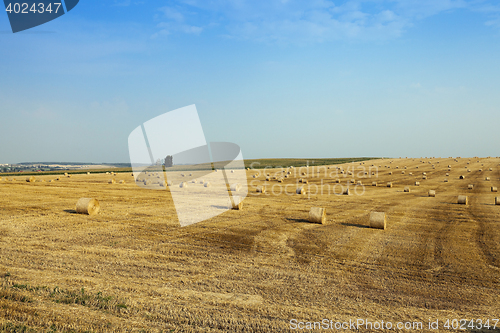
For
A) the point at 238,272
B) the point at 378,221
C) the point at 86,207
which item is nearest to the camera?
the point at 238,272

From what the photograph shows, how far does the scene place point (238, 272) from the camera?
9.46m

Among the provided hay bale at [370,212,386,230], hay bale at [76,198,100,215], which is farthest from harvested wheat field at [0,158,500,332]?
hay bale at [76,198,100,215]

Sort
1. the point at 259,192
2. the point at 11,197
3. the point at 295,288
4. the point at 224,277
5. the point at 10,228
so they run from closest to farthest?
the point at 295,288
the point at 224,277
the point at 10,228
the point at 11,197
the point at 259,192

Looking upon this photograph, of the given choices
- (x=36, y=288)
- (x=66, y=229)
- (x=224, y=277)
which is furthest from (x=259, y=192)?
(x=36, y=288)

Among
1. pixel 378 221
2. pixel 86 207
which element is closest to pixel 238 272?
pixel 378 221

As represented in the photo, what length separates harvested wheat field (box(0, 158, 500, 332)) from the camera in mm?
6520

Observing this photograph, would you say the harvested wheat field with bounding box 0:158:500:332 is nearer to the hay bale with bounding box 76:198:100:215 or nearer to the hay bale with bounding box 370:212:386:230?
the hay bale with bounding box 370:212:386:230

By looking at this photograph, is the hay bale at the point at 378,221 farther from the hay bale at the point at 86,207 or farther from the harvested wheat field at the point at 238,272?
the hay bale at the point at 86,207

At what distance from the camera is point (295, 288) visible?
8289 millimetres

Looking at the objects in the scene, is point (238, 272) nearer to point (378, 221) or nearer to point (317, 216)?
point (317, 216)

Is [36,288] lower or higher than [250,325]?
higher

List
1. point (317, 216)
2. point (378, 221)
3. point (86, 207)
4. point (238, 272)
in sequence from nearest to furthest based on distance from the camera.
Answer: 1. point (238, 272)
2. point (378, 221)
3. point (317, 216)
4. point (86, 207)

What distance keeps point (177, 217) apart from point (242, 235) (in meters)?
5.72

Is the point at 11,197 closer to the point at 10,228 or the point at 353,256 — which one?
the point at 10,228
